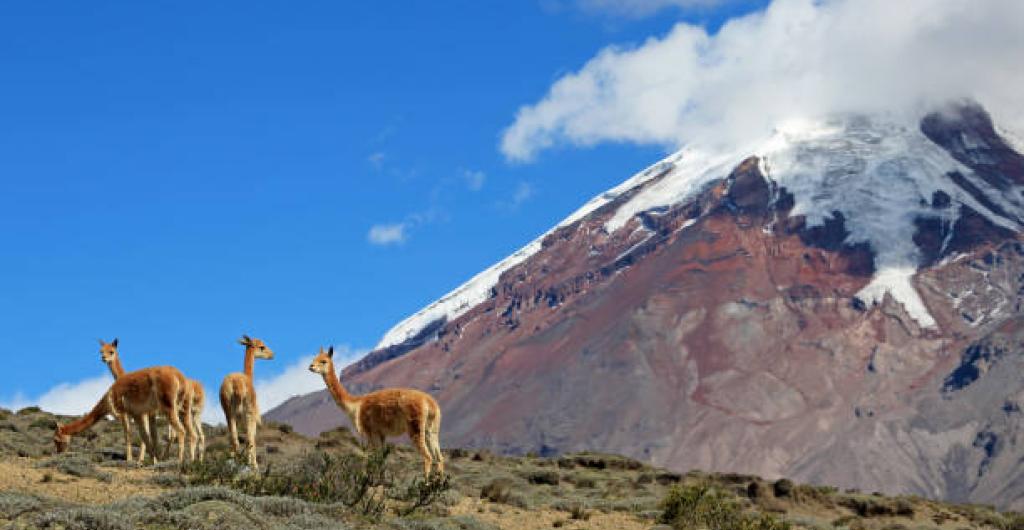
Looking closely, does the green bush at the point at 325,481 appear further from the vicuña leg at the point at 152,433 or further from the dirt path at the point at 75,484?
the vicuña leg at the point at 152,433

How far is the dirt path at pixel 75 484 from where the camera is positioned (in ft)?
84.5

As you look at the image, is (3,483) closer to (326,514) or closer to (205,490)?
(205,490)

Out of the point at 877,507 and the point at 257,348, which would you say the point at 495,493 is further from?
the point at 877,507

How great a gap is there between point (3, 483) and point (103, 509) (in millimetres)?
4149

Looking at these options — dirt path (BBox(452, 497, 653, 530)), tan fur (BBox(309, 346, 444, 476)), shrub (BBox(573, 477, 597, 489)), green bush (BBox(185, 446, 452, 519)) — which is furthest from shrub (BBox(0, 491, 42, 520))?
shrub (BBox(573, 477, 597, 489))

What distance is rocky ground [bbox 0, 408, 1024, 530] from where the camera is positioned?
24.0m

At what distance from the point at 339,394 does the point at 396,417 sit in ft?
6.04

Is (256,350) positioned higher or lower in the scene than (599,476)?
higher

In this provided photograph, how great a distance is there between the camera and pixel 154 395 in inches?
1241

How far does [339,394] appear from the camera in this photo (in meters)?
32.7

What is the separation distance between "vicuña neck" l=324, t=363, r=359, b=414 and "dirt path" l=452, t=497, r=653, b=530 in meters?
3.25

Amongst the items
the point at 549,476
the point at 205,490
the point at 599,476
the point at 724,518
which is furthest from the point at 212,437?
the point at 205,490

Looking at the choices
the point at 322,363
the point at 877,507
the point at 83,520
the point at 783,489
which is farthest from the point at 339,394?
the point at 877,507

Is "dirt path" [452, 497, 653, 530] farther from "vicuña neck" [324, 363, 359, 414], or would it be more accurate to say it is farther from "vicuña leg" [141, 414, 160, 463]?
"vicuña leg" [141, 414, 160, 463]
